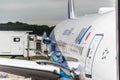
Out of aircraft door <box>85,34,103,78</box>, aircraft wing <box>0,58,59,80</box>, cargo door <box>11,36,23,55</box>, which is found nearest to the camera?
aircraft door <box>85,34,103,78</box>

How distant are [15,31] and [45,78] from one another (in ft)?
126

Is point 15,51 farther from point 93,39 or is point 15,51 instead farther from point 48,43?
point 93,39

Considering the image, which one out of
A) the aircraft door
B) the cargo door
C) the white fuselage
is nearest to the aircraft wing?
the white fuselage

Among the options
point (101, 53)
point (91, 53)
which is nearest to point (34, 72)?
point (91, 53)

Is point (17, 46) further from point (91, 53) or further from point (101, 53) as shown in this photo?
point (101, 53)

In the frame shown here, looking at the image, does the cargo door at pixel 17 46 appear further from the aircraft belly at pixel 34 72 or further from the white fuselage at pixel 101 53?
the white fuselage at pixel 101 53

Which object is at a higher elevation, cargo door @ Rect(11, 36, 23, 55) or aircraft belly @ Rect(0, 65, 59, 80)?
aircraft belly @ Rect(0, 65, 59, 80)

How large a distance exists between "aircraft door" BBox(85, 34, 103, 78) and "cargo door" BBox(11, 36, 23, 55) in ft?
137

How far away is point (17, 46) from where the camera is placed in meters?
50.0

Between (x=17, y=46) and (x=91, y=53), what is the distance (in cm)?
4297

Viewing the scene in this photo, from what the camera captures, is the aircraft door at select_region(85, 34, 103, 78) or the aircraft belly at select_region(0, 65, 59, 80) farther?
the aircraft belly at select_region(0, 65, 59, 80)

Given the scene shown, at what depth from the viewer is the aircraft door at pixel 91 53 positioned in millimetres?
7285

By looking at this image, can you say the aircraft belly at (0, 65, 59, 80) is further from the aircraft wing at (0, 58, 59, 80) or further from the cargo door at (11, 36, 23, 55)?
the cargo door at (11, 36, 23, 55)

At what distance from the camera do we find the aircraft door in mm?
7285
